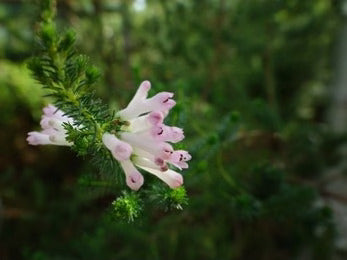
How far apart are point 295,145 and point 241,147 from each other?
0.52 feet

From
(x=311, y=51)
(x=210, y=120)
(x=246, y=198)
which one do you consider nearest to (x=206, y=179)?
(x=246, y=198)

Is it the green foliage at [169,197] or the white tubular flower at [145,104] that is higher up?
the white tubular flower at [145,104]

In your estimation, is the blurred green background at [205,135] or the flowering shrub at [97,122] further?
the blurred green background at [205,135]

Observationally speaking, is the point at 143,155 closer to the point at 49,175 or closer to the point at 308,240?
the point at 308,240

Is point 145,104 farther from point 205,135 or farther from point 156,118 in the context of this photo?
point 205,135

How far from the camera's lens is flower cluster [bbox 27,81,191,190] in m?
0.57

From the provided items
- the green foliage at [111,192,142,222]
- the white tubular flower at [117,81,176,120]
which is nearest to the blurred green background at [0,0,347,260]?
the green foliage at [111,192,142,222]

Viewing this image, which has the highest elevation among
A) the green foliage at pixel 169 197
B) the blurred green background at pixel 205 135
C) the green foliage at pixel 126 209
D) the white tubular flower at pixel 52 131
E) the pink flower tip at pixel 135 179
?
the blurred green background at pixel 205 135

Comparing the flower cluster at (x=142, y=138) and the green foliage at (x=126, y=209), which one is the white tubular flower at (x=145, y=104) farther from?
the green foliage at (x=126, y=209)

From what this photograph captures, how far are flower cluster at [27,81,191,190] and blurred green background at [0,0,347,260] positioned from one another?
95mm

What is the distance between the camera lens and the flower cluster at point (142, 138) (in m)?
0.57

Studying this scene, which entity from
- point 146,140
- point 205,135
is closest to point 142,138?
point 146,140

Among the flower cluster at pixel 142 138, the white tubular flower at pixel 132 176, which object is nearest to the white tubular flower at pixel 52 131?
the flower cluster at pixel 142 138

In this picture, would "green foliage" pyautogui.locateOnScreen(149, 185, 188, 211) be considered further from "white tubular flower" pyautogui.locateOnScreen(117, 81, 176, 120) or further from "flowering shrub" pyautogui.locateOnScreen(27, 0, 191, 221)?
"white tubular flower" pyautogui.locateOnScreen(117, 81, 176, 120)
